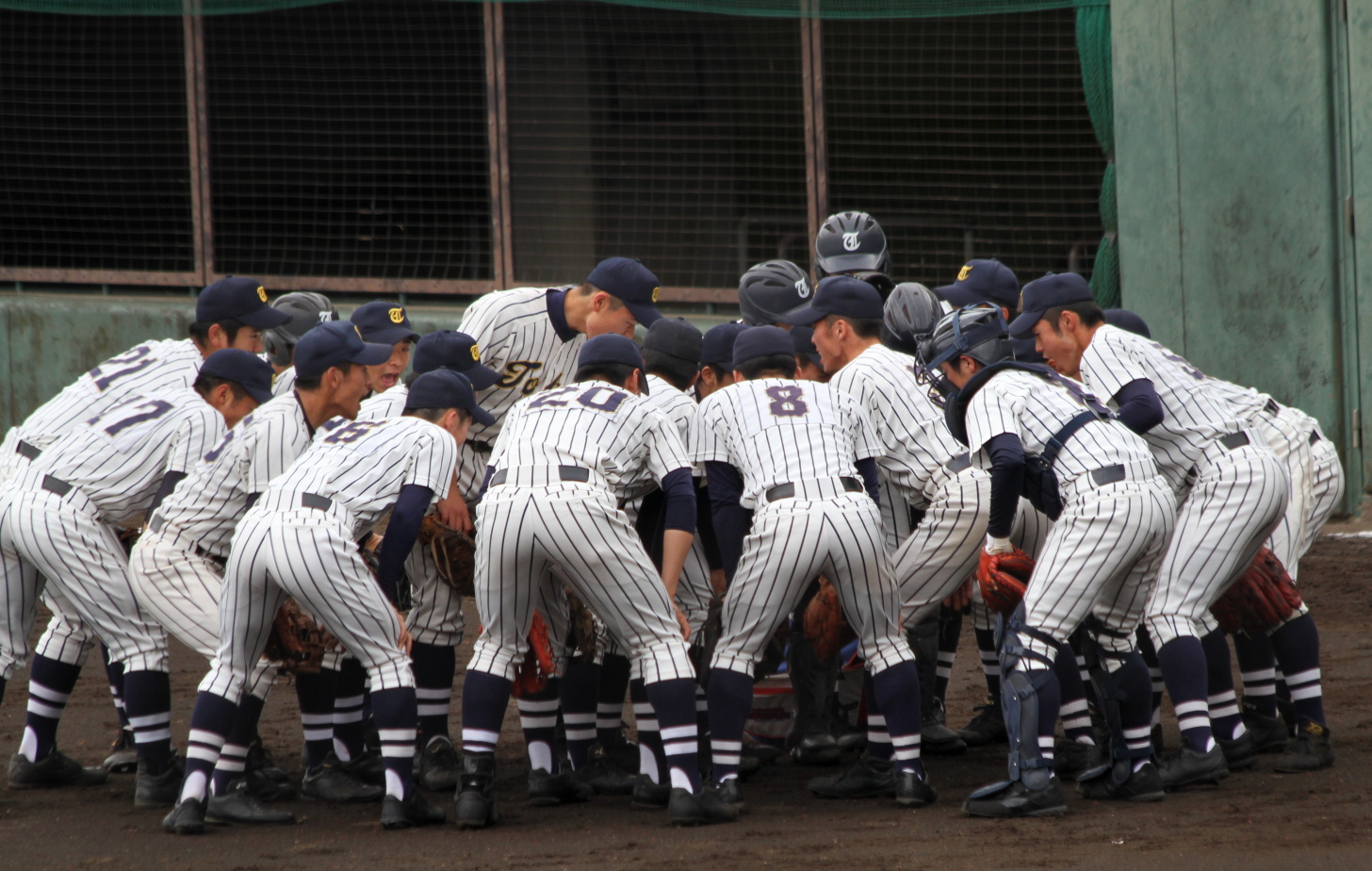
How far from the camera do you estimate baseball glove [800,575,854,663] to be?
4695 millimetres

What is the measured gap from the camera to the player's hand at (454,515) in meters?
4.95

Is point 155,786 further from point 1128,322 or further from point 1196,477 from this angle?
point 1128,322

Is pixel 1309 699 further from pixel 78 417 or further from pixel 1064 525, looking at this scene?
pixel 78 417

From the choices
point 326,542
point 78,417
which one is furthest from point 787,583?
point 78,417

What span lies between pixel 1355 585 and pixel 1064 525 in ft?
13.2

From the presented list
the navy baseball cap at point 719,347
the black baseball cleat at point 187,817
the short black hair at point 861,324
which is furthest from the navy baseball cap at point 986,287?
the black baseball cleat at point 187,817

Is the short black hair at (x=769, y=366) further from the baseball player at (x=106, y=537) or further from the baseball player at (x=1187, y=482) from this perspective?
the baseball player at (x=106, y=537)

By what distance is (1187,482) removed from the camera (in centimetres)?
480

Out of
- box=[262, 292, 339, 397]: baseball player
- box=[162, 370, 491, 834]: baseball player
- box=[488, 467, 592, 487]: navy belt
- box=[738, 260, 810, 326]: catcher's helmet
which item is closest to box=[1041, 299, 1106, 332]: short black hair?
box=[738, 260, 810, 326]: catcher's helmet

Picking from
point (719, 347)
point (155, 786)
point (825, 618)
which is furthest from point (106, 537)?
point (825, 618)

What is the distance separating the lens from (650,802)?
4.58 metres

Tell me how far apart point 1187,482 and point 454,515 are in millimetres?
2347

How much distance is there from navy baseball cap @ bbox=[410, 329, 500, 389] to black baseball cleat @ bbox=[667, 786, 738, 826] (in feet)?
5.10

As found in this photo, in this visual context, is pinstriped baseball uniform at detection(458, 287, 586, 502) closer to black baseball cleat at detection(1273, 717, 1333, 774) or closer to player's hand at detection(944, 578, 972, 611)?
player's hand at detection(944, 578, 972, 611)
